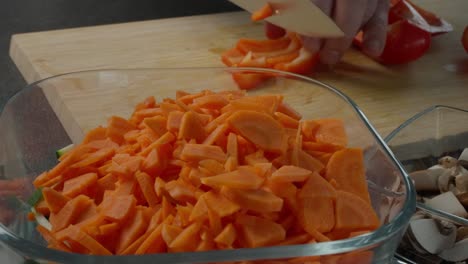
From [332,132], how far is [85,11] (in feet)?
5.52

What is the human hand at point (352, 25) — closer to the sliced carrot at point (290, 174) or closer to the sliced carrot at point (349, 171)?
the sliced carrot at point (349, 171)

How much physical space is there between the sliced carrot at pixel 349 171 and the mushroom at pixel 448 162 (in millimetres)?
314

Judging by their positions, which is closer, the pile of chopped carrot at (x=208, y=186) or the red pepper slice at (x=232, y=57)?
the pile of chopped carrot at (x=208, y=186)

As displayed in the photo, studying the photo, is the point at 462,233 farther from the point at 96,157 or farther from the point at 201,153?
the point at 96,157

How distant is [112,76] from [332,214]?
1.94 feet


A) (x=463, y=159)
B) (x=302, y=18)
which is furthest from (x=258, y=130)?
(x=302, y=18)

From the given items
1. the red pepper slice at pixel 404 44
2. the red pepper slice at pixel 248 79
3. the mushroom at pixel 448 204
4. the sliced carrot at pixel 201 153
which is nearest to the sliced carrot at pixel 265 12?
the red pepper slice at pixel 404 44

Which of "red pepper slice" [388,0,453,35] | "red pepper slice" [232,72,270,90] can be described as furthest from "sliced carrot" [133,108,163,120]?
"red pepper slice" [388,0,453,35]

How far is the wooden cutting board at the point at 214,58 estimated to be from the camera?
1793 mm

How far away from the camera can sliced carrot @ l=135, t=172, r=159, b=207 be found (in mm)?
937

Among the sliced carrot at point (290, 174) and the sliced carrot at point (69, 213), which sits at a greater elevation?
the sliced carrot at point (290, 174)

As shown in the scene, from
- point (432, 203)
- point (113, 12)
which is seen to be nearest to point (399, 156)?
point (432, 203)

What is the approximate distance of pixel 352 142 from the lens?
1.15m

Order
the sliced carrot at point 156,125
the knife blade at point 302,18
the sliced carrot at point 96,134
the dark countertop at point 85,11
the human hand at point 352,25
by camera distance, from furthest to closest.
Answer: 1. the dark countertop at point 85,11
2. the human hand at point 352,25
3. the knife blade at point 302,18
4. the sliced carrot at point 96,134
5. the sliced carrot at point 156,125
